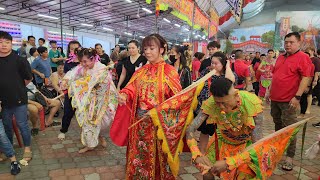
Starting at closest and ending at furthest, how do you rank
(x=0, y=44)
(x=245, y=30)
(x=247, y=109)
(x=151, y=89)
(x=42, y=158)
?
(x=247, y=109), (x=151, y=89), (x=0, y=44), (x=42, y=158), (x=245, y=30)

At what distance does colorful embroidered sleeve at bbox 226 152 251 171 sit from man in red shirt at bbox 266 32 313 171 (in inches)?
72.5

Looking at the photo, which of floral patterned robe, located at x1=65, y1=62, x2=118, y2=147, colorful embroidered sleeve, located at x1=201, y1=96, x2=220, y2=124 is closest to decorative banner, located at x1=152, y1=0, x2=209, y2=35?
floral patterned robe, located at x1=65, y1=62, x2=118, y2=147

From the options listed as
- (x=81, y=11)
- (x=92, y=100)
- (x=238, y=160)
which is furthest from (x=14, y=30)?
(x=238, y=160)

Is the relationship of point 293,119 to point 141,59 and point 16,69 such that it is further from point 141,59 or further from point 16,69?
point 16,69

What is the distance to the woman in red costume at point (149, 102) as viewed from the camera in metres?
2.53

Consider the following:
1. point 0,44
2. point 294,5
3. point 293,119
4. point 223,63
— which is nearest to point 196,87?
point 223,63

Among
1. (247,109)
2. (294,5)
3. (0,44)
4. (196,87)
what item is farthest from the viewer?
(294,5)

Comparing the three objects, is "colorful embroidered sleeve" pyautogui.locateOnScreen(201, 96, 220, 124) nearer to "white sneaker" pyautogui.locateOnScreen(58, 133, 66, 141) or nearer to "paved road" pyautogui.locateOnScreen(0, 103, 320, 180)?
"paved road" pyautogui.locateOnScreen(0, 103, 320, 180)

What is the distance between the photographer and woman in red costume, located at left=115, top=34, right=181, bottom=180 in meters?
2.53

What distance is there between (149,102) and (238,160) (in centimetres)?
109

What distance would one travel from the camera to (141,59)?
426cm

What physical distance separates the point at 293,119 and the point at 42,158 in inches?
141

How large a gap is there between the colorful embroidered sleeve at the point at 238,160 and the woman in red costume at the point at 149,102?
941mm

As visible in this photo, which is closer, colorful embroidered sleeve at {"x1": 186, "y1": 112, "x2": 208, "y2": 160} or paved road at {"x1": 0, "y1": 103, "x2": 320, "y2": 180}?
colorful embroidered sleeve at {"x1": 186, "y1": 112, "x2": 208, "y2": 160}
